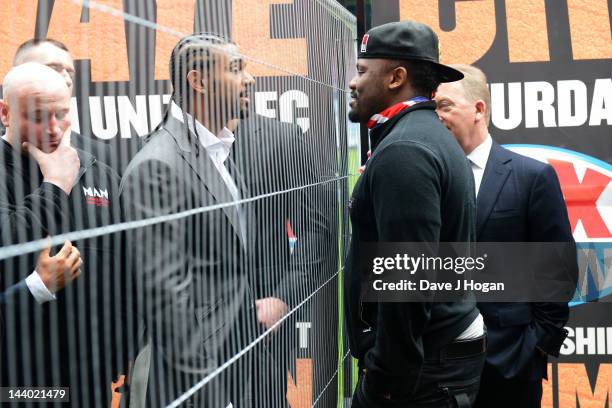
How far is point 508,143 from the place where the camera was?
13.1 feet

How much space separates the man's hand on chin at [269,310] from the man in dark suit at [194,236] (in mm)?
73

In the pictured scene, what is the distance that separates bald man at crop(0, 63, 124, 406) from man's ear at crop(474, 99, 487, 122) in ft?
7.58

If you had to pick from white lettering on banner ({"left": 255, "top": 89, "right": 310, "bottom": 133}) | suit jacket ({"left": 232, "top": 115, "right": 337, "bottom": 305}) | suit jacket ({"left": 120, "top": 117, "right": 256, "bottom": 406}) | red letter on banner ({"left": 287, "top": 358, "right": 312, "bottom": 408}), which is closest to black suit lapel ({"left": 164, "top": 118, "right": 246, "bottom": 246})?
suit jacket ({"left": 120, "top": 117, "right": 256, "bottom": 406})

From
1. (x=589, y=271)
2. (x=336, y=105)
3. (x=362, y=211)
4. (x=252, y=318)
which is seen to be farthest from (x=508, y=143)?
(x=252, y=318)

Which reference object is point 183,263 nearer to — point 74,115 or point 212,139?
point 212,139

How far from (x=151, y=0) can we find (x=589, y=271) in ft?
10.2

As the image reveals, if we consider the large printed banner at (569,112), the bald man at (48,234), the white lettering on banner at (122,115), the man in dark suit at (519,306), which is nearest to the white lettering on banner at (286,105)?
the white lettering on banner at (122,115)

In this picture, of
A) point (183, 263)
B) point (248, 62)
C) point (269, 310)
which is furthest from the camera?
point (269, 310)

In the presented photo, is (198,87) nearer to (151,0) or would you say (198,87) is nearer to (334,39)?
(151,0)

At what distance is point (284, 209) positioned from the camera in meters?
2.26

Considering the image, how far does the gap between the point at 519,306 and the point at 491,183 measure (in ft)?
1.54

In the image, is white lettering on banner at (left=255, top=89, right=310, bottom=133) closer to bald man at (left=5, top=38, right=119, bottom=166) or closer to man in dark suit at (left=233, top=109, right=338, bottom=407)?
man in dark suit at (left=233, top=109, right=338, bottom=407)

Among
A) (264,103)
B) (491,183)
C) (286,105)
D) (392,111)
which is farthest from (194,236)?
(491,183)

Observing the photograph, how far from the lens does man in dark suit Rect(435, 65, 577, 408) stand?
304 cm
